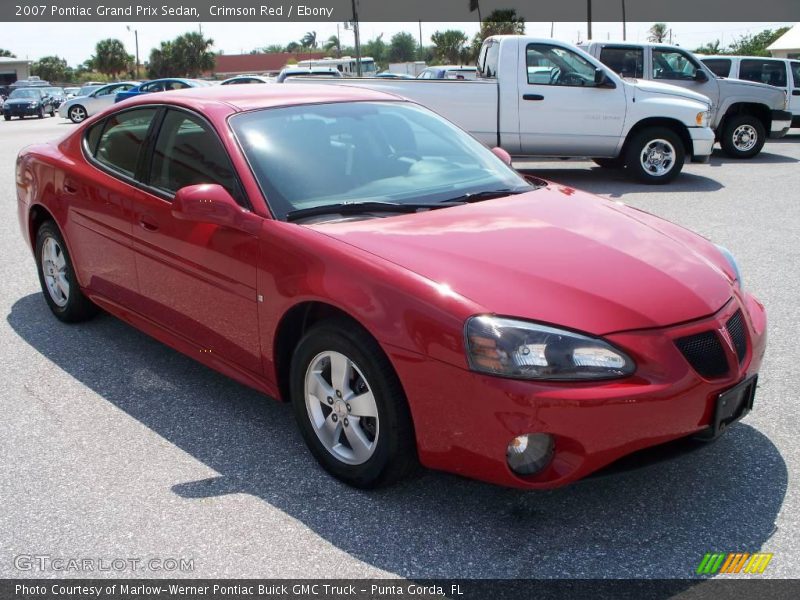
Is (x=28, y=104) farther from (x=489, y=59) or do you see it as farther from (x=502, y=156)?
(x=502, y=156)

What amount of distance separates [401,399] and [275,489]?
0.74 metres

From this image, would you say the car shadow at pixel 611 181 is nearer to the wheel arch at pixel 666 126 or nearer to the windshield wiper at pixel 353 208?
the wheel arch at pixel 666 126

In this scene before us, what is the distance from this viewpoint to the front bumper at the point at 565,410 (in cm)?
278

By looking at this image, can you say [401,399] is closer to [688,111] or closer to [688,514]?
[688,514]

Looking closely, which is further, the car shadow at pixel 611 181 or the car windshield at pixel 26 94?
the car windshield at pixel 26 94

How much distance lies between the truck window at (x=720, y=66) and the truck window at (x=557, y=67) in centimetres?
655

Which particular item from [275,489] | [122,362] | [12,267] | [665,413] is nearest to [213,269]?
[275,489]

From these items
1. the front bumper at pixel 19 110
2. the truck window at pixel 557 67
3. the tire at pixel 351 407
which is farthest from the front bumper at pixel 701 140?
the front bumper at pixel 19 110

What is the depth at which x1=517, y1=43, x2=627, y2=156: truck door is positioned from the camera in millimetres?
11523

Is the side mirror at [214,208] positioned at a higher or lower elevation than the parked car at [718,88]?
lower

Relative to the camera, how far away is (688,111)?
37.6 feet

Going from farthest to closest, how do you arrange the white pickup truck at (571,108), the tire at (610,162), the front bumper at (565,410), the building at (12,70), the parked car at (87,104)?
the building at (12,70), the parked car at (87,104), the tire at (610,162), the white pickup truck at (571,108), the front bumper at (565,410)

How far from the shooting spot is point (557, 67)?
11641 millimetres

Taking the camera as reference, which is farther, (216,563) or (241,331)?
(241,331)
